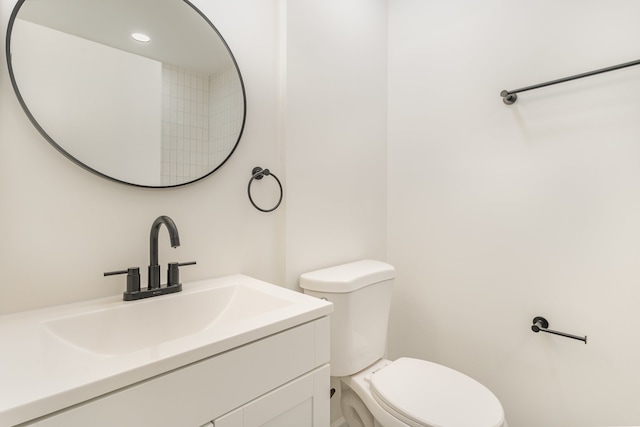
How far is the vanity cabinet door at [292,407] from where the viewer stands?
2.15ft

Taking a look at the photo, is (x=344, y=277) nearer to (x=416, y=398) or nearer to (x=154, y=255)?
(x=416, y=398)

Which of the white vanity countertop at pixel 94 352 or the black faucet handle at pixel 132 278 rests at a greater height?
the black faucet handle at pixel 132 278

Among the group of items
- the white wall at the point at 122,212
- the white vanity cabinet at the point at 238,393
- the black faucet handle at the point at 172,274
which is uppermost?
the white wall at the point at 122,212

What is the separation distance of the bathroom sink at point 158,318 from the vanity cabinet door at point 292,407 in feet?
0.63

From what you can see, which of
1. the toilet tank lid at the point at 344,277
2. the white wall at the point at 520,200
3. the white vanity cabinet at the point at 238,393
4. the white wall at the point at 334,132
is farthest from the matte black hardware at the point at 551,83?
the white vanity cabinet at the point at 238,393

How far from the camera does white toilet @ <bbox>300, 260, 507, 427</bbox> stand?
99 centimetres

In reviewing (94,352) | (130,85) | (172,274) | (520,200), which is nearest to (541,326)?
(520,200)

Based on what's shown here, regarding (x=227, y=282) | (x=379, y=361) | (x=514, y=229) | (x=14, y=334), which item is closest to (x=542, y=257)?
(x=514, y=229)

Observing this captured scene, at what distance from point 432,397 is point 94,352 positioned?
42.2 inches

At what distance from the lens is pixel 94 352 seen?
74 centimetres

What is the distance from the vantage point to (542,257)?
1275 millimetres

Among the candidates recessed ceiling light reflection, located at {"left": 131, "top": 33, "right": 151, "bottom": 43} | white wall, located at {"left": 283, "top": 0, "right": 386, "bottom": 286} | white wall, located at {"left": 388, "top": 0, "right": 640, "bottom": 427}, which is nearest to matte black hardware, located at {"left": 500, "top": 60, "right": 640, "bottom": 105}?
white wall, located at {"left": 388, "top": 0, "right": 640, "bottom": 427}

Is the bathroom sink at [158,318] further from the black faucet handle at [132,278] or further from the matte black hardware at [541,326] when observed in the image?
the matte black hardware at [541,326]

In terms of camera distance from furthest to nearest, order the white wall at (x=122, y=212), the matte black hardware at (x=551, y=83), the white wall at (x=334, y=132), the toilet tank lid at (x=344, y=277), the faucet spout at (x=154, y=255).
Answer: the white wall at (x=334, y=132), the toilet tank lid at (x=344, y=277), the matte black hardware at (x=551, y=83), the faucet spout at (x=154, y=255), the white wall at (x=122, y=212)
